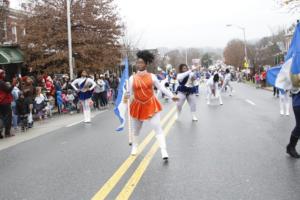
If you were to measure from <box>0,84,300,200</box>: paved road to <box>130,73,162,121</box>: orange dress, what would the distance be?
0.80m

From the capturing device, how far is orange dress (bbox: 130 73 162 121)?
26.0 feet

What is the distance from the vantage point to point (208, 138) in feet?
33.6

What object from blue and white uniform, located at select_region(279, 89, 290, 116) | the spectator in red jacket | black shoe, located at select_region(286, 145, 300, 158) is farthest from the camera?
blue and white uniform, located at select_region(279, 89, 290, 116)

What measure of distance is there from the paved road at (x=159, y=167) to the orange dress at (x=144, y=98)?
2.64ft

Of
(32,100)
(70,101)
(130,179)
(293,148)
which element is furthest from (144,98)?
(70,101)

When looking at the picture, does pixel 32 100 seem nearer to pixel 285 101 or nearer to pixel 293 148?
pixel 285 101

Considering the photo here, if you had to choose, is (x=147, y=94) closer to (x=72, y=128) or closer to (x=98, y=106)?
(x=72, y=128)

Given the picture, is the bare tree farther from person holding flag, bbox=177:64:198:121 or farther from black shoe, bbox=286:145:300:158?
black shoe, bbox=286:145:300:158

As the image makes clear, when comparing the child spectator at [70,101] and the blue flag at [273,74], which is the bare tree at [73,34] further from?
the blue flag at [273,74]

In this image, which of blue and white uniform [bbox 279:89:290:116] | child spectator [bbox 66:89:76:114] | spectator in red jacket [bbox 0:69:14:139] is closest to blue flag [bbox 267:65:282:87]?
blue and white uniform [bbox 279:89:290:116]

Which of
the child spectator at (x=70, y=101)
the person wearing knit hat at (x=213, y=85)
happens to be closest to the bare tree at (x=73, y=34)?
the child spectator at (x=70, y=101)

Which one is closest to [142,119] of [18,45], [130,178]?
[130,178]

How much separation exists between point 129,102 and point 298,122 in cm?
311

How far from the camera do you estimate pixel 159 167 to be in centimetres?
726
